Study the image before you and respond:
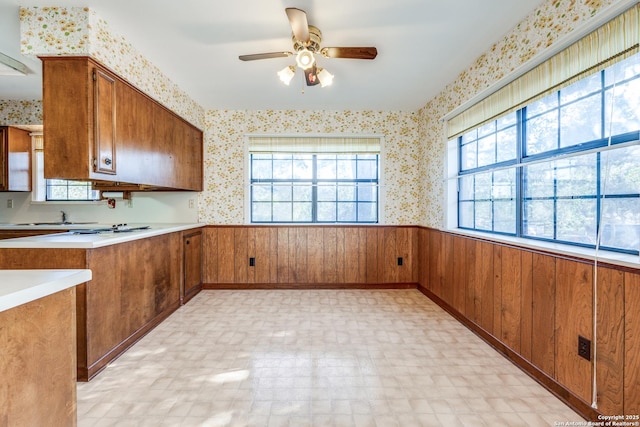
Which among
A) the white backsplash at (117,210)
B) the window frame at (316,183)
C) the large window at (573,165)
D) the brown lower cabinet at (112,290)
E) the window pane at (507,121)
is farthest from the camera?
the window frame at (316,183)

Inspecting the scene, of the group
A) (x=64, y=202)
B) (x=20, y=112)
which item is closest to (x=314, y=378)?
(x=64, y=202)

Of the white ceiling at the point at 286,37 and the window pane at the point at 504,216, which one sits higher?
the white ceiling at the point at 286,37

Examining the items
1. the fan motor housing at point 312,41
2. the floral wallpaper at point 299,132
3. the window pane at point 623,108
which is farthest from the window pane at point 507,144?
the fan motor housing at point 312,41

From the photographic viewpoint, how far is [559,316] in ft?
5.70

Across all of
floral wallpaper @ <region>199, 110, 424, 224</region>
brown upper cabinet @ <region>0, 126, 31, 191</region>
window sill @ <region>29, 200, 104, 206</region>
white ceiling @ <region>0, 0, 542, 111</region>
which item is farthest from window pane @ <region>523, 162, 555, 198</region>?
brown upper cabinet @ <region>0, 126, 31, 191</region>

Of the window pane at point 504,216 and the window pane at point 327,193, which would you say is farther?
the window pane at point 327,193

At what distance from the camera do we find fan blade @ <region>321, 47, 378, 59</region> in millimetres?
2088

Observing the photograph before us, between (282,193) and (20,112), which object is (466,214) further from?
(20,112)

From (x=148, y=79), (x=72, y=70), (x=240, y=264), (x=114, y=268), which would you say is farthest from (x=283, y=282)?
(x=72, y=70)

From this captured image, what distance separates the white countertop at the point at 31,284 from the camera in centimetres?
82

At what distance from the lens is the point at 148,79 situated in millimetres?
2701

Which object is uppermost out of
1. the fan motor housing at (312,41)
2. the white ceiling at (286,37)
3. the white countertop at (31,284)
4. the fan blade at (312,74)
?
the white ceiling at (286,37)

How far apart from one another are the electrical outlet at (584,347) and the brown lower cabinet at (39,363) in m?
2.44

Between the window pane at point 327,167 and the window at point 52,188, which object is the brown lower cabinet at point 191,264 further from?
the window pane at point 327,167
